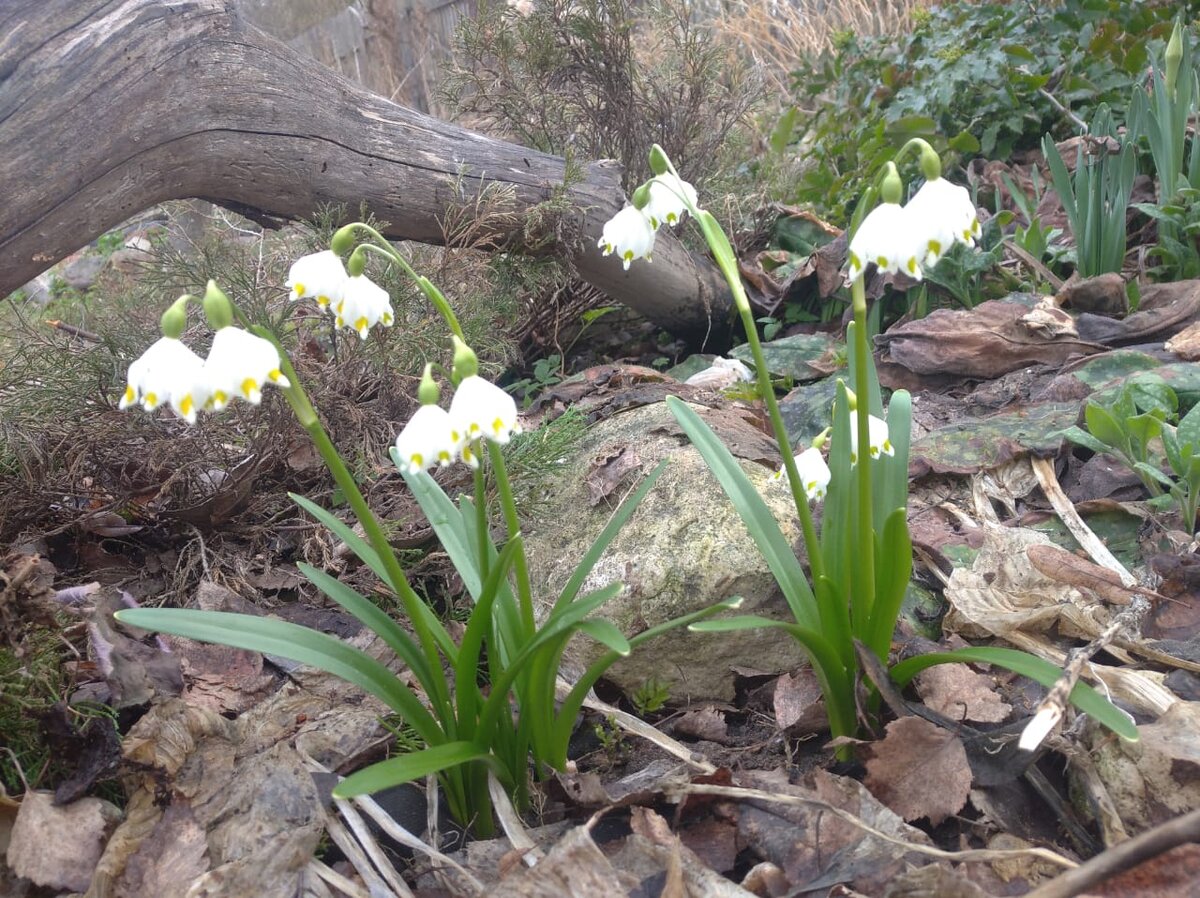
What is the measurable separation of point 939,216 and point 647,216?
54 centimetres

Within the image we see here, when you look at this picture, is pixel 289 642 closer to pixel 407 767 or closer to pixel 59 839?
pixel 407 767

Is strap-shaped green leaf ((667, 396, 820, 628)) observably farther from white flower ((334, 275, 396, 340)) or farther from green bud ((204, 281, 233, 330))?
green bud ((204, 281, 233, 330))

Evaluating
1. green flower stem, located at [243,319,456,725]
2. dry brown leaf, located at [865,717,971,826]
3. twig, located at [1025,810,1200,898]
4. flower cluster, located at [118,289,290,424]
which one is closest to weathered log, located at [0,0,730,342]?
green flower stem, located at [243,319,456,725]

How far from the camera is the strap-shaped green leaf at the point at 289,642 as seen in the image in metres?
1.41

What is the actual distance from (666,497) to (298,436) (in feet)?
3.53

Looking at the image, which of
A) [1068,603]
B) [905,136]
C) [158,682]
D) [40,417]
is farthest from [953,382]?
[40,417]

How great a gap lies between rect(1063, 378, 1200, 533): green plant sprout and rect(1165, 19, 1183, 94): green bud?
5.95ft

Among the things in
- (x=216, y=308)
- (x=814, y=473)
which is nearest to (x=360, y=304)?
(x=216, y=308)

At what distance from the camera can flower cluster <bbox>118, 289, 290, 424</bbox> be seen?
3.94ft

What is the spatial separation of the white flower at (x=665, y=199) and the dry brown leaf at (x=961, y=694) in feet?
3.11

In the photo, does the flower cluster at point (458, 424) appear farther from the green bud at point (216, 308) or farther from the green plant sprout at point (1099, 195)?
the green plant sprout at point (1099, 195)

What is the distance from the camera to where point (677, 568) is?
2.02 metres

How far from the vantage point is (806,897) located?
126 cm

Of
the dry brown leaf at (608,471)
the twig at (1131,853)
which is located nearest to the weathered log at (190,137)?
the dry brown leaf at (608,471)
